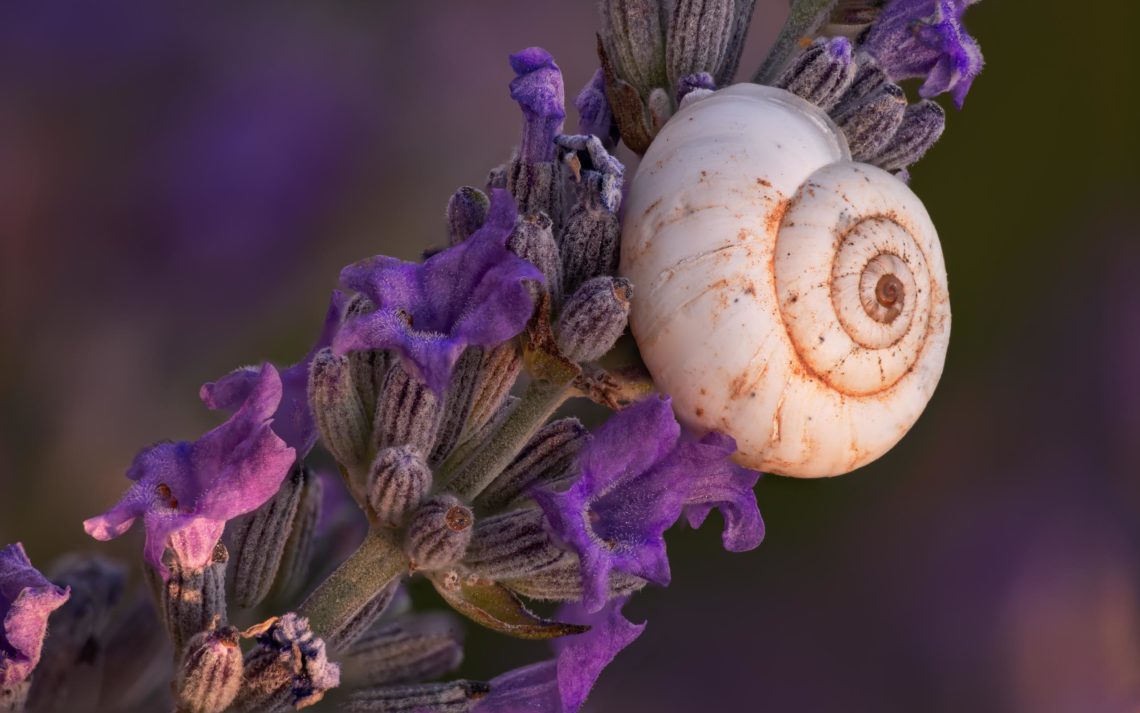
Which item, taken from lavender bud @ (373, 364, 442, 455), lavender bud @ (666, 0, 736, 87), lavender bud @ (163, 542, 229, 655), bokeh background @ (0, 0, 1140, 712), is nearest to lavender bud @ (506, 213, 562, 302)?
lavender bud @ (373, 364, 442, 455)

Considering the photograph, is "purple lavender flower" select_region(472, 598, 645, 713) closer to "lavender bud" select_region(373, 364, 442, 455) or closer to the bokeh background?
"lavender bud" select_region(373, 364, 442, 455)

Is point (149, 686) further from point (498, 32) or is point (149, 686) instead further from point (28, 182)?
point (498, 32)

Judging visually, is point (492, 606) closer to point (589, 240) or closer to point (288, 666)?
point (288, 666)

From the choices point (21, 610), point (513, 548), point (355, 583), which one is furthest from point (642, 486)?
point (21, 610)

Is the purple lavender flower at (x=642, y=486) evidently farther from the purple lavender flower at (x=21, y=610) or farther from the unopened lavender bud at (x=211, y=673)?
the purple lavender flower at (x=21, y=610)

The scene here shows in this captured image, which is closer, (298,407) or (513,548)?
(513,548)

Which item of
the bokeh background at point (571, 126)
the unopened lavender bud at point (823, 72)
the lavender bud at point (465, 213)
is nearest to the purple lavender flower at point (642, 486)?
the lavender bud at point (465, 213)
